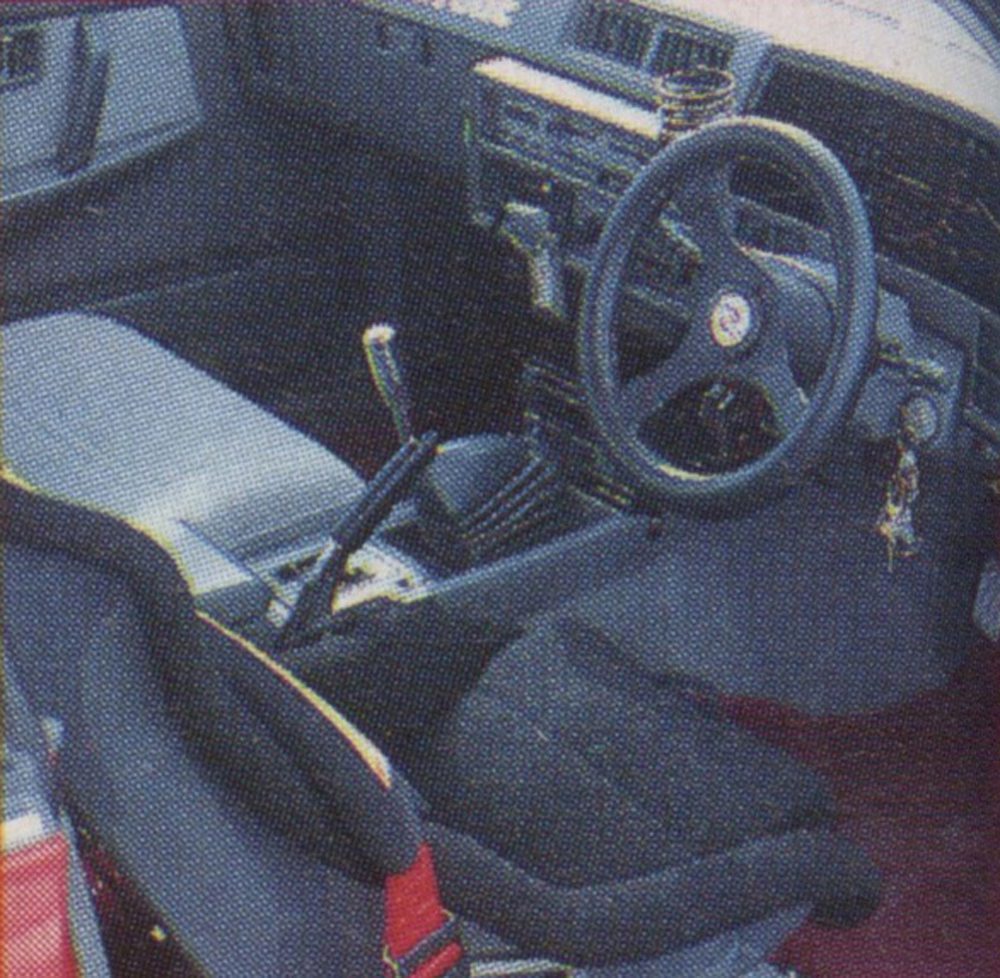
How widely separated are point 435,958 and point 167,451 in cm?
97

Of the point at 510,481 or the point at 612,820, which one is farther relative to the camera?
the point at 510,481

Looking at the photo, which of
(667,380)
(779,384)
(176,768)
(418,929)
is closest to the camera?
(176,768)

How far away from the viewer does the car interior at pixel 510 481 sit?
3.17 ft

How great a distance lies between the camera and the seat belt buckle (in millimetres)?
1047

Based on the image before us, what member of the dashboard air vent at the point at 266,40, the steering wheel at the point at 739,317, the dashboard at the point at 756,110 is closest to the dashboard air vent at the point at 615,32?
the dashboard at the point at 756,110

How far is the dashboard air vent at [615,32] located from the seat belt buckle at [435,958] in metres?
1.25

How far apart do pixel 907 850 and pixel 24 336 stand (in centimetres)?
138

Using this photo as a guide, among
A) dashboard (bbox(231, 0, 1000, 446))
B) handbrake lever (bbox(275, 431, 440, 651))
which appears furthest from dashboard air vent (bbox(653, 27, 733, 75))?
handbrake lever (bbox(275, 431, 440, 651))

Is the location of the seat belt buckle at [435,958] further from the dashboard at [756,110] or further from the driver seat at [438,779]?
the dashboard at [756,110]

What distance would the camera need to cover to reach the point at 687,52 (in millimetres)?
1924

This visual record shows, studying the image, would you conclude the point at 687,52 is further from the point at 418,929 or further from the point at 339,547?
the point at 418,929

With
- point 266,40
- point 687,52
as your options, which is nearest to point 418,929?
point 687,52

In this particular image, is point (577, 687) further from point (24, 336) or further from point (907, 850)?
point (24, 336)

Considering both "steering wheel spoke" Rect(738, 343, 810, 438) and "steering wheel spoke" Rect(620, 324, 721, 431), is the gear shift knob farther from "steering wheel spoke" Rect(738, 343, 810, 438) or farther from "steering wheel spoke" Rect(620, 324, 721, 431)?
"steering wheel spoke" Rect(738, 343, 810, 438)
